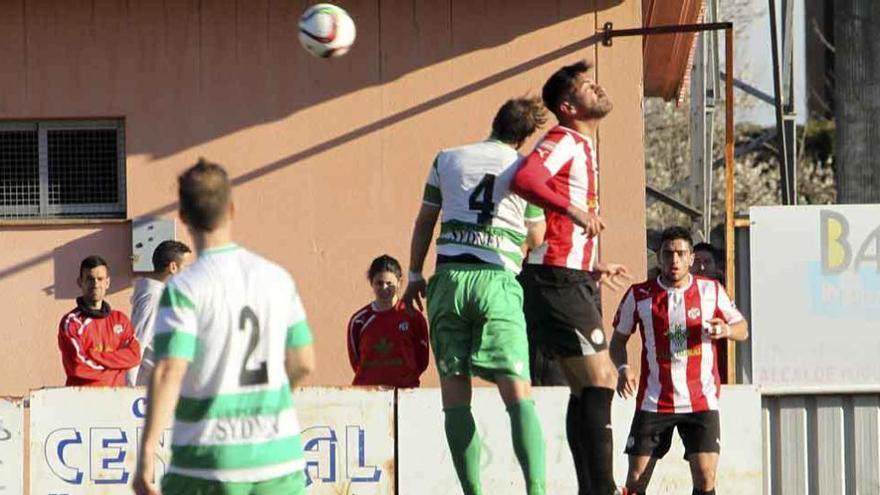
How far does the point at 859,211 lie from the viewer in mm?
13727

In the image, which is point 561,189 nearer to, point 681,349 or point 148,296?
point 681,349

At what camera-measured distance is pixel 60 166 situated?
15211mm

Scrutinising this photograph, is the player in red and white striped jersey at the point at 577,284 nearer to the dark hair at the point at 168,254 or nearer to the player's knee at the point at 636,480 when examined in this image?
the player's knee at the point at 636,480

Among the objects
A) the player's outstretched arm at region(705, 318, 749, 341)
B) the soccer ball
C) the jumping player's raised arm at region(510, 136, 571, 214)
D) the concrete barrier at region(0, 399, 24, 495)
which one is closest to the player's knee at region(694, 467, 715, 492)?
the player's outstretched arm at region(705, 318, 749, 341)

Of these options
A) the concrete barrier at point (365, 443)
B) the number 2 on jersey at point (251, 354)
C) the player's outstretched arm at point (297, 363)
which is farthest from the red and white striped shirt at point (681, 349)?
the number 2 on jersey at point (251, 354)

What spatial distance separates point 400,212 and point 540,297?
16.4 ft

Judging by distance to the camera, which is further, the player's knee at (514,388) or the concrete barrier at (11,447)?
the concrete barrier at (11,447)

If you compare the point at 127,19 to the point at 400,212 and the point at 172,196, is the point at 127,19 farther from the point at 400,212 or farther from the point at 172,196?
the point at 400,212

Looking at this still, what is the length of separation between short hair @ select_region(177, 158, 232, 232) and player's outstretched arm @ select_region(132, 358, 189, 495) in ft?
1.82

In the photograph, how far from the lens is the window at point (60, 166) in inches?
595

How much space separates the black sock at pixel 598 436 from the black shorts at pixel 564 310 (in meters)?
0.23

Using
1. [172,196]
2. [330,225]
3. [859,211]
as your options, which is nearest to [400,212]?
[330,225]

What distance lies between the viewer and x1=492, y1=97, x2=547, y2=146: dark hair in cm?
1003

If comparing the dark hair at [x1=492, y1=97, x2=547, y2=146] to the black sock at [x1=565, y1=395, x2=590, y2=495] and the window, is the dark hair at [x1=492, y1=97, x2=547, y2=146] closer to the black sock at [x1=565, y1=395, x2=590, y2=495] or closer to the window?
the black sock at [x1=565, y1=395, x2=590, y2=495]
